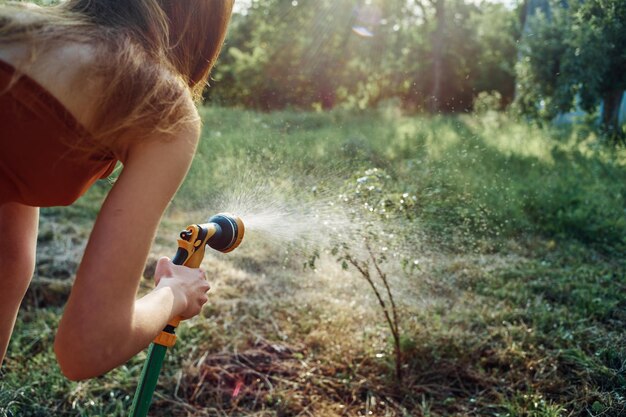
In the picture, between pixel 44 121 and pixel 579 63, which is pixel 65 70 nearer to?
pixel 44 121

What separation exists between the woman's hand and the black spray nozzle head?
221 mm

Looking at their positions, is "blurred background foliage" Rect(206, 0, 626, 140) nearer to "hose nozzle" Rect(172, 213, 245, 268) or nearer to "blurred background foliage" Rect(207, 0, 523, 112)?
"blurred background foliage" Rect(207, 0, 523, 112)

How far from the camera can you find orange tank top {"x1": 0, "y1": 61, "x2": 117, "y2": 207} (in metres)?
1.19

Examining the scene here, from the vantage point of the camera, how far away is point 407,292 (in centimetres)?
334

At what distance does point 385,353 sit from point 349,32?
1362cm

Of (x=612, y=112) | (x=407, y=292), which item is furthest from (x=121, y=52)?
(x=612, y=112)

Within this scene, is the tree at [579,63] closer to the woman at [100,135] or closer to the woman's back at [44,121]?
the woman at [100,135]

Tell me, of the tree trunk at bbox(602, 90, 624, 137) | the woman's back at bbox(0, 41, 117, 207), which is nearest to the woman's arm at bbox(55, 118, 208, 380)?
the woman's back at bbox(0, 41, 117, 207)

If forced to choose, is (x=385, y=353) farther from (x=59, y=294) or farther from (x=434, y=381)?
(x=59, y=294)

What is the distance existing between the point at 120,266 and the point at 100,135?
27 centimetres

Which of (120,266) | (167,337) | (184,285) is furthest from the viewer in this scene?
(167,337)

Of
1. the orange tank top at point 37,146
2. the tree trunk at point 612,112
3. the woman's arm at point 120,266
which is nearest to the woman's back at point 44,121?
the orange tank top at point 37,146

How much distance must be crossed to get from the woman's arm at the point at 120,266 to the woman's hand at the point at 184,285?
0.17 meters

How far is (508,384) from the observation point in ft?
8.37
